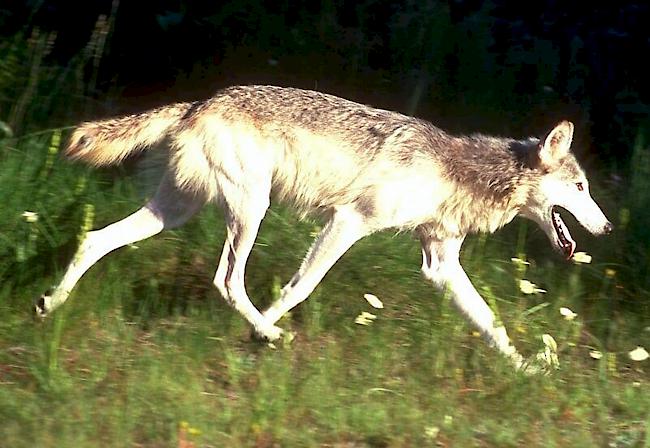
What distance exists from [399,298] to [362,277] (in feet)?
0.78

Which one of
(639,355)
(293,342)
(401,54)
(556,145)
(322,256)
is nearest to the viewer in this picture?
(639,355)

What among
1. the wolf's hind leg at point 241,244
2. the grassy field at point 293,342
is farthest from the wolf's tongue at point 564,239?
the wolf's hind leg at point 241,244

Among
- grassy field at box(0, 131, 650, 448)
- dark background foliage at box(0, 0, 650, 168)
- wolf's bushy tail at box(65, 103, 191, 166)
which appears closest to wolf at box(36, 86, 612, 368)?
wolf's bushy tail at box(65, 103, 191, 166)

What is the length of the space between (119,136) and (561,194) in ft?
7.57

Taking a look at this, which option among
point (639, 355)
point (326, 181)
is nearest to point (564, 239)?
point (639, 355)

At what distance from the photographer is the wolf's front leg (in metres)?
6.12

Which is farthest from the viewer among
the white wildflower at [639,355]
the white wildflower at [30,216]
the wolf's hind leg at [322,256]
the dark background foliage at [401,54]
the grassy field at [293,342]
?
the dark background foliage at [401,54]

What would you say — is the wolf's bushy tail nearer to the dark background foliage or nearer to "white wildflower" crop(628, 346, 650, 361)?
the dark background foliage

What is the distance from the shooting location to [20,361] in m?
5.46

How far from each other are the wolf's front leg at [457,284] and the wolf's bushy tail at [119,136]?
149 centimetres

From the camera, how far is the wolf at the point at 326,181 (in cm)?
595

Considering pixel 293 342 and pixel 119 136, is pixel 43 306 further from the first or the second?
pixel 293 342

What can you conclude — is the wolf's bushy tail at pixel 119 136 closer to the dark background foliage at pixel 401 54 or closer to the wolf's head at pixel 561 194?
the wolf's head at pixel 561 194

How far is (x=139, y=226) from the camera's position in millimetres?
6234
